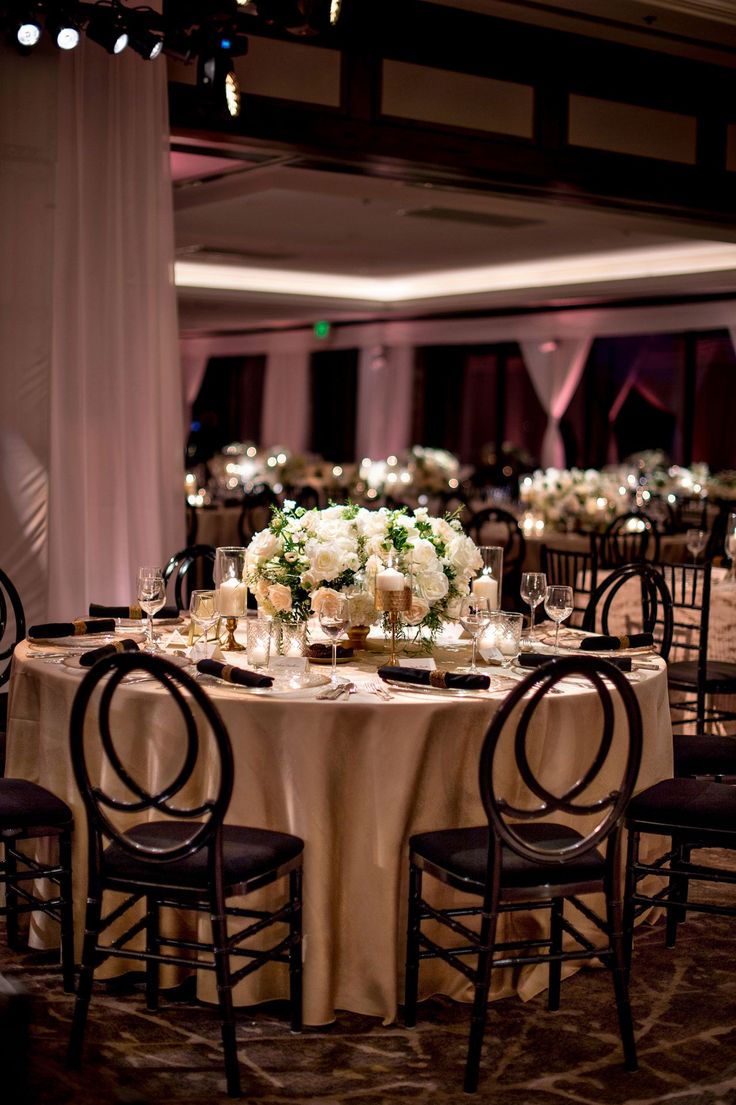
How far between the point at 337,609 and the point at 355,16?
11.7ft

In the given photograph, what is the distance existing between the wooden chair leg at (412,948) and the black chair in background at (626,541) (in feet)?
14.1

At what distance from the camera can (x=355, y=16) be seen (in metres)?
6.11

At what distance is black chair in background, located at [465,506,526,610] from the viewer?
8438 millimetres

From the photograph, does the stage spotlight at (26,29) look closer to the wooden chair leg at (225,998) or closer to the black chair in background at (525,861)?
the black chair in background at (525,861)

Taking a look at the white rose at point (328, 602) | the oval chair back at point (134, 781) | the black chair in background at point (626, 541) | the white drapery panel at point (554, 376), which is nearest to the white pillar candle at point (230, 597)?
the white rose at point (328, 602)

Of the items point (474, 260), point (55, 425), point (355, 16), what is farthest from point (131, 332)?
point (474, 260)

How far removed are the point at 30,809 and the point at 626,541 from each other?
5994 mm

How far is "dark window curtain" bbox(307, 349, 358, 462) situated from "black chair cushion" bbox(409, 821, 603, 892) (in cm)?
1646

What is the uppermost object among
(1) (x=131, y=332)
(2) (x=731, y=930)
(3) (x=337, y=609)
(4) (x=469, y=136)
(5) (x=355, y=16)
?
(5) (x=355, y=16)

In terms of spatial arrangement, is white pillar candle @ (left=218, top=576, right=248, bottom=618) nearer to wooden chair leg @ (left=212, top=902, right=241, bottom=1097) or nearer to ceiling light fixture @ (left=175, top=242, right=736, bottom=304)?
wooden chair leg @ (left=212, top=902, right=241, bottom=1097)

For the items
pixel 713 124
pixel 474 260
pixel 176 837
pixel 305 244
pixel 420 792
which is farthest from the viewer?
pixel 474 260

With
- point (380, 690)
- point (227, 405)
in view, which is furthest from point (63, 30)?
point (227, 405)

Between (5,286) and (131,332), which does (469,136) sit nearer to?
(131,332)

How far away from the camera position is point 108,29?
5.08m
